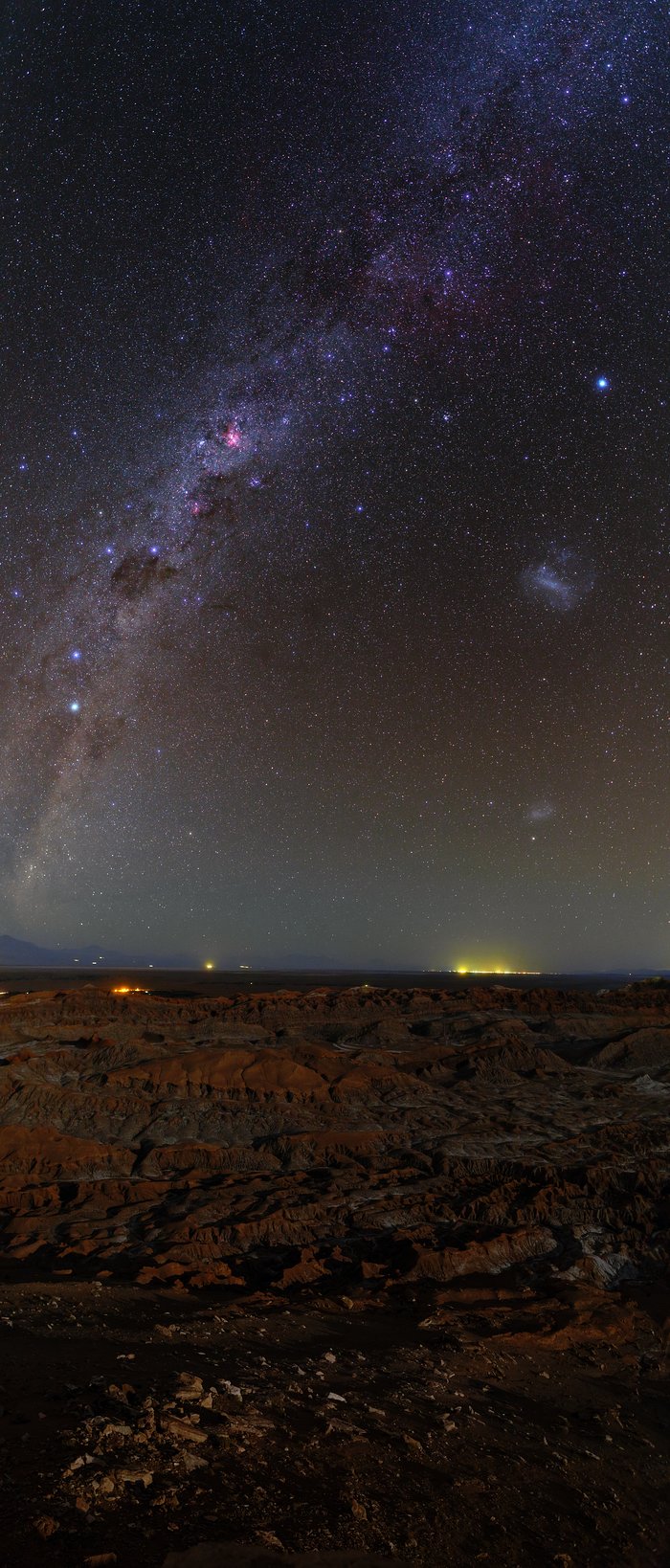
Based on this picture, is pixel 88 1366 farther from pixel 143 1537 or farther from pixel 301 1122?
pixel 301 1122

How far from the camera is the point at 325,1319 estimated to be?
1202cm

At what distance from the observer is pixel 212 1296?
44.3ft

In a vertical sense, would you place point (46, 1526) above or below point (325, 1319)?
above

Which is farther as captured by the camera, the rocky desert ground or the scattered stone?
the rocky desert ground

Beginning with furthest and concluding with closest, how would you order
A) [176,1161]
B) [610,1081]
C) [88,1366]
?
[610,1081], [176,1161], [88,1366]

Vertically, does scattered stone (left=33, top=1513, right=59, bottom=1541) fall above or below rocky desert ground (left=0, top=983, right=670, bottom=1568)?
above

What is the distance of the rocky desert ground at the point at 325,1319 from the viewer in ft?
20.0

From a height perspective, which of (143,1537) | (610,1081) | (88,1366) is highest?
(143,1537)

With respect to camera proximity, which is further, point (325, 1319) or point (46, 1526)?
point (325, 1319)

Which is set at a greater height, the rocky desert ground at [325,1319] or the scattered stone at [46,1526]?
the scattered stone at [46,1526]

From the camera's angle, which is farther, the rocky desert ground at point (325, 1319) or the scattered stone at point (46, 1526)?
the rocky desert ground at point (325, 1319)

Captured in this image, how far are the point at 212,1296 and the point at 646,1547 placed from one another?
8.32m

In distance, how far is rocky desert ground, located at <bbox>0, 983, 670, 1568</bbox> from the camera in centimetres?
609

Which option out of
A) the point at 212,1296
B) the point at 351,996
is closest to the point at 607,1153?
the point at 212,1296
